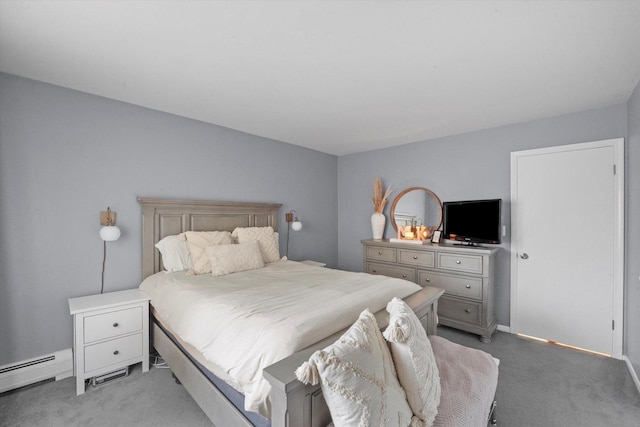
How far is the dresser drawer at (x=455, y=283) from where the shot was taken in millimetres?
3098

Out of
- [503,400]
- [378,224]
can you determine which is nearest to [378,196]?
[378,224]

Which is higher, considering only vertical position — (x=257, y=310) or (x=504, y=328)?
(x=257, y=310)

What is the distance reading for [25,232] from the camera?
225 centimetres

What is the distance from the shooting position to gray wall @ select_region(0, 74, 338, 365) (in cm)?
221

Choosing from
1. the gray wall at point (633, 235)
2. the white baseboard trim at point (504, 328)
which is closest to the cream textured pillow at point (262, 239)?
the white baseboard trim at point (504, 328)

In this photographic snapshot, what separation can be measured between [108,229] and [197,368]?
1.48 metres

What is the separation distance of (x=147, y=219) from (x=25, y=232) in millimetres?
840

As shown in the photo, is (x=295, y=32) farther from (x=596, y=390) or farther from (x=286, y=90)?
(x=596, y=390)

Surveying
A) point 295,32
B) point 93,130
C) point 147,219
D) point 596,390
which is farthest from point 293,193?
point 596,390

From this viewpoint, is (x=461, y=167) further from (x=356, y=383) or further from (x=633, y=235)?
(x=356, y=383)

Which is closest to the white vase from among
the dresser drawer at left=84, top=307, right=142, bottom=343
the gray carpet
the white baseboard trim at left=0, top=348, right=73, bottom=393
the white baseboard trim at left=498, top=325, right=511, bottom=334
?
the white baseboard trim at left=498, top=325, right=511, bottom=334

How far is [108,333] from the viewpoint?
2264mm

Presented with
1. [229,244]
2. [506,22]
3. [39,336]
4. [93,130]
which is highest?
[506,22]

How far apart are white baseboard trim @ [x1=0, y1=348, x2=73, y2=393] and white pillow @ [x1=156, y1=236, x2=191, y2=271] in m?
1.01
